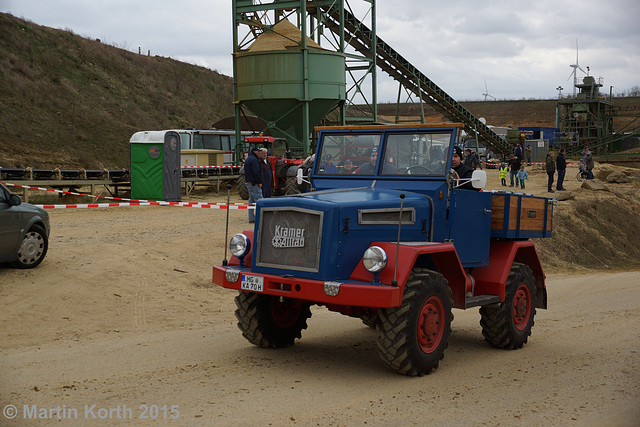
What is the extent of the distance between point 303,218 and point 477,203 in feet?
8.55

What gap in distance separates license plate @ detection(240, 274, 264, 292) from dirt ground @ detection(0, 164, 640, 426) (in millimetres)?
837

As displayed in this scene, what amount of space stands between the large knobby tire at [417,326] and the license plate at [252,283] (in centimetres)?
127

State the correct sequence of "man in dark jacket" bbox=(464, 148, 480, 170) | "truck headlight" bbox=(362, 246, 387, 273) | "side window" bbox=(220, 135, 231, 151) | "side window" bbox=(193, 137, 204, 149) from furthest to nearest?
"side window" bbox=(220, 135, 231, 151), "side window" bbox=(193, 137, 204, 149), "man in dark jacket" bbox=(464, 148, 480, 170), "truck headlight" bbox=(362, 246, 387, 273)

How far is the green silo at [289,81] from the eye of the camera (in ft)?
→ 92.8

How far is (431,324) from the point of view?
7.50 meters

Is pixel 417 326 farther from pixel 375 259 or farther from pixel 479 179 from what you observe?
pixel 479 179

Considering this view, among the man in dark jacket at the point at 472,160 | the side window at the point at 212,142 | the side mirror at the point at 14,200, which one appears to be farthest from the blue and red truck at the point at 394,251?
the side window at the point at 212,142

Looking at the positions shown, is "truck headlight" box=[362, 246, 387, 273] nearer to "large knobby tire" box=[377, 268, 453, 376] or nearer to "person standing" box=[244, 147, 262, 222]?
"large knobby tire" box=[377, 268, 453, 376]

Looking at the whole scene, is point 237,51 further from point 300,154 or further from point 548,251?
point 548,251

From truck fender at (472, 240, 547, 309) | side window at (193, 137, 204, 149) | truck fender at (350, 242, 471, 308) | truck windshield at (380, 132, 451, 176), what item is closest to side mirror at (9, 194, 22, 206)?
truck windshield at (380, 132, 451, 176)

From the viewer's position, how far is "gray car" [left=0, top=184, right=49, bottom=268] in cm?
1157

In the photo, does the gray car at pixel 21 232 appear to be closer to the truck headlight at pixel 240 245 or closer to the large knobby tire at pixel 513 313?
the truck headlight at pixel 240 245

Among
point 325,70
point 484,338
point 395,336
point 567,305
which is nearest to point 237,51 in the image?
point 325,70

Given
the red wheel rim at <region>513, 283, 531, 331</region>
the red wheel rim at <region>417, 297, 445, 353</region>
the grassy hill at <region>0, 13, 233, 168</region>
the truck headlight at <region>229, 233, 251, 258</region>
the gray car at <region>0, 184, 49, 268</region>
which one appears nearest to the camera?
the red wheel rim at <region>417, 297, 445, 353</region>
